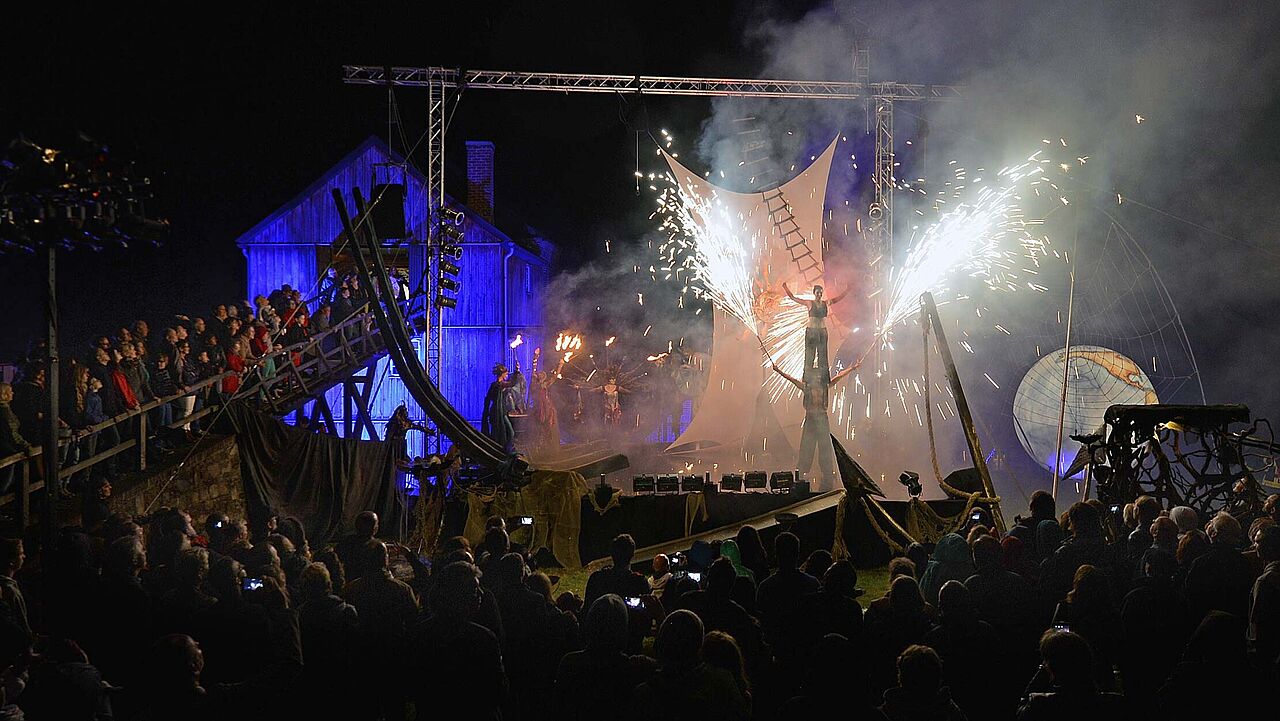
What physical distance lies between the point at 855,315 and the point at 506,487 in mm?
8225

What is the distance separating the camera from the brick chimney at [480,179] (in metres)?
24.4

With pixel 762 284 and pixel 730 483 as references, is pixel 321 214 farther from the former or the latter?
pixel 730 483

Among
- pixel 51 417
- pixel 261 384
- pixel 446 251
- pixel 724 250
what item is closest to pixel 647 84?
pixel 724 250

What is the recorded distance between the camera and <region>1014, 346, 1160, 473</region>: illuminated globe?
2073 centimetres

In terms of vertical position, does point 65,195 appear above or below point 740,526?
above

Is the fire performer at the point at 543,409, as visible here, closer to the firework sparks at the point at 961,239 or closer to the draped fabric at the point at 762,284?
the draped fabric at the point at 762,284

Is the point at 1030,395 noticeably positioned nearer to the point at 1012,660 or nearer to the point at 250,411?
the point at 250,411

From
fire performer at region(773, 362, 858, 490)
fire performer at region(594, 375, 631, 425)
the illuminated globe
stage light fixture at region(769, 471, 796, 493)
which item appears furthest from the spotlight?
the illuminated globe

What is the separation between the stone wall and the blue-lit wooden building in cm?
949

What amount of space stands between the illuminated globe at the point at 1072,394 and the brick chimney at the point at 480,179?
1326 centimetres

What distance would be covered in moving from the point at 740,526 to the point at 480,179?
13919 mm

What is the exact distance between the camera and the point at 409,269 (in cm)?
2264

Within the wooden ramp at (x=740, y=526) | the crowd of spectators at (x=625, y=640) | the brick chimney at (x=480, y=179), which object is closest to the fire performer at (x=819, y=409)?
the wooden ramp at (x=740, y=526)

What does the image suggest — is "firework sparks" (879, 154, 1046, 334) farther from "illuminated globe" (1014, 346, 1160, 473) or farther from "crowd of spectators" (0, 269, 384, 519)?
"crowd of spectators" (0, 269, 384, 519)
